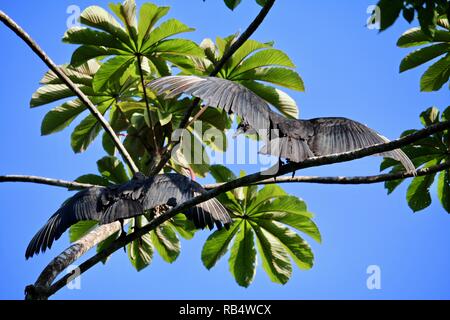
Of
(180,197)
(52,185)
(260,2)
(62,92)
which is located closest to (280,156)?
(180,197)

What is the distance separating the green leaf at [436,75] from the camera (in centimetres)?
666

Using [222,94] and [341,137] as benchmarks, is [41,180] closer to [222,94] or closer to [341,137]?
[222,94]

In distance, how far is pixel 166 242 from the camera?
22.6 feet

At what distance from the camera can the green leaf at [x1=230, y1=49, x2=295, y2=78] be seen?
6211 millimetres

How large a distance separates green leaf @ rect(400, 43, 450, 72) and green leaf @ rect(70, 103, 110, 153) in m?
3.30

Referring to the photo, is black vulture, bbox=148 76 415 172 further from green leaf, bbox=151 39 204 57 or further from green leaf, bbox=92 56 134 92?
green leaf, bbox=92 56 134 92

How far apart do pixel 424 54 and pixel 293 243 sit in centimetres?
240

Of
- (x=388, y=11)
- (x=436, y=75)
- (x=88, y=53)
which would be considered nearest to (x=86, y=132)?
(x=88, y=53)

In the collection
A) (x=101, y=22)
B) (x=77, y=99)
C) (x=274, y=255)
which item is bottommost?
(x=274, y=255)

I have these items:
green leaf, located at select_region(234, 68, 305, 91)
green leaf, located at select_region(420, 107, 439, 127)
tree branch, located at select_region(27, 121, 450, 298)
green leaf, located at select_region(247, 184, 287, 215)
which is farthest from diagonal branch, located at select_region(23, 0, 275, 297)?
green leaf, located at select_region(420, 107, 439, 127)

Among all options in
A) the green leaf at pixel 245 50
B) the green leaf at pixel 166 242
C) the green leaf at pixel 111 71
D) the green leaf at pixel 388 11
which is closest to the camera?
the green leaf at pixel 388 11

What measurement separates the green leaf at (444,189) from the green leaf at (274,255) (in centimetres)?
174

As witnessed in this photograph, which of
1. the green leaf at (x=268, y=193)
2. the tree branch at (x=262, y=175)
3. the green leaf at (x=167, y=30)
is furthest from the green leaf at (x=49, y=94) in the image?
the tree branch at (x=262, y=175)

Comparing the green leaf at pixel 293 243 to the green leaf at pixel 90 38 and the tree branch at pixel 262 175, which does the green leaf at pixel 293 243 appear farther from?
the green leaf at pixel 90 38
